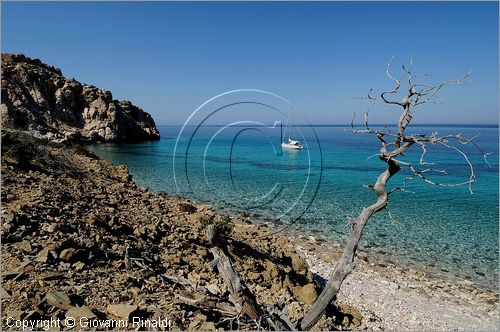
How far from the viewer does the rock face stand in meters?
69.9

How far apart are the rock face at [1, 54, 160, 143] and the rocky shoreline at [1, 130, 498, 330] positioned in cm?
6031

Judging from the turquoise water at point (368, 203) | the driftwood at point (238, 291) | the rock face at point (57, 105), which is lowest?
the turquoise water at point (368, 203)

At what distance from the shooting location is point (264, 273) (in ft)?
37.1

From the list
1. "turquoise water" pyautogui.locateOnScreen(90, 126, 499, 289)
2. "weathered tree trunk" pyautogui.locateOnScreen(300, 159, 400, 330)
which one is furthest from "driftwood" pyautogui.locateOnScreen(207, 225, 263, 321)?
"turquoise water" pyautogui.locateOnScreen(90, 126, 499, 289)

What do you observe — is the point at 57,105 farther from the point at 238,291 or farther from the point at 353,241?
the point at 353,241

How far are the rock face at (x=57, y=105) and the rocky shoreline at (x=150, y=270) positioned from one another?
60312mm

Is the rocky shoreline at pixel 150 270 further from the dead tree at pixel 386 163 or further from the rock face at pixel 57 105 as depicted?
the rock face at pixel 57 105

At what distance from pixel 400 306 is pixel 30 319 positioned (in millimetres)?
12150

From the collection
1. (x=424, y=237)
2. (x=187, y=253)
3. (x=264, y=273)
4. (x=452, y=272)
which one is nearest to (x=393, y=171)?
(x=264, y=273)

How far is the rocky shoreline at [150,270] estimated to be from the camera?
22.7ft

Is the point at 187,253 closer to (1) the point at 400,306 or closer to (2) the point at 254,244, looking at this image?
(2) the point at 254,244

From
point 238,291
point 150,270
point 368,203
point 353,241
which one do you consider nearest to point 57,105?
point 368,203

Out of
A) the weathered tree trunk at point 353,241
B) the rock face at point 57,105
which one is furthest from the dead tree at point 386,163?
the rock face at point 57,105

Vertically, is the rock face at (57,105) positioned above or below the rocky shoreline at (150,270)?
above
